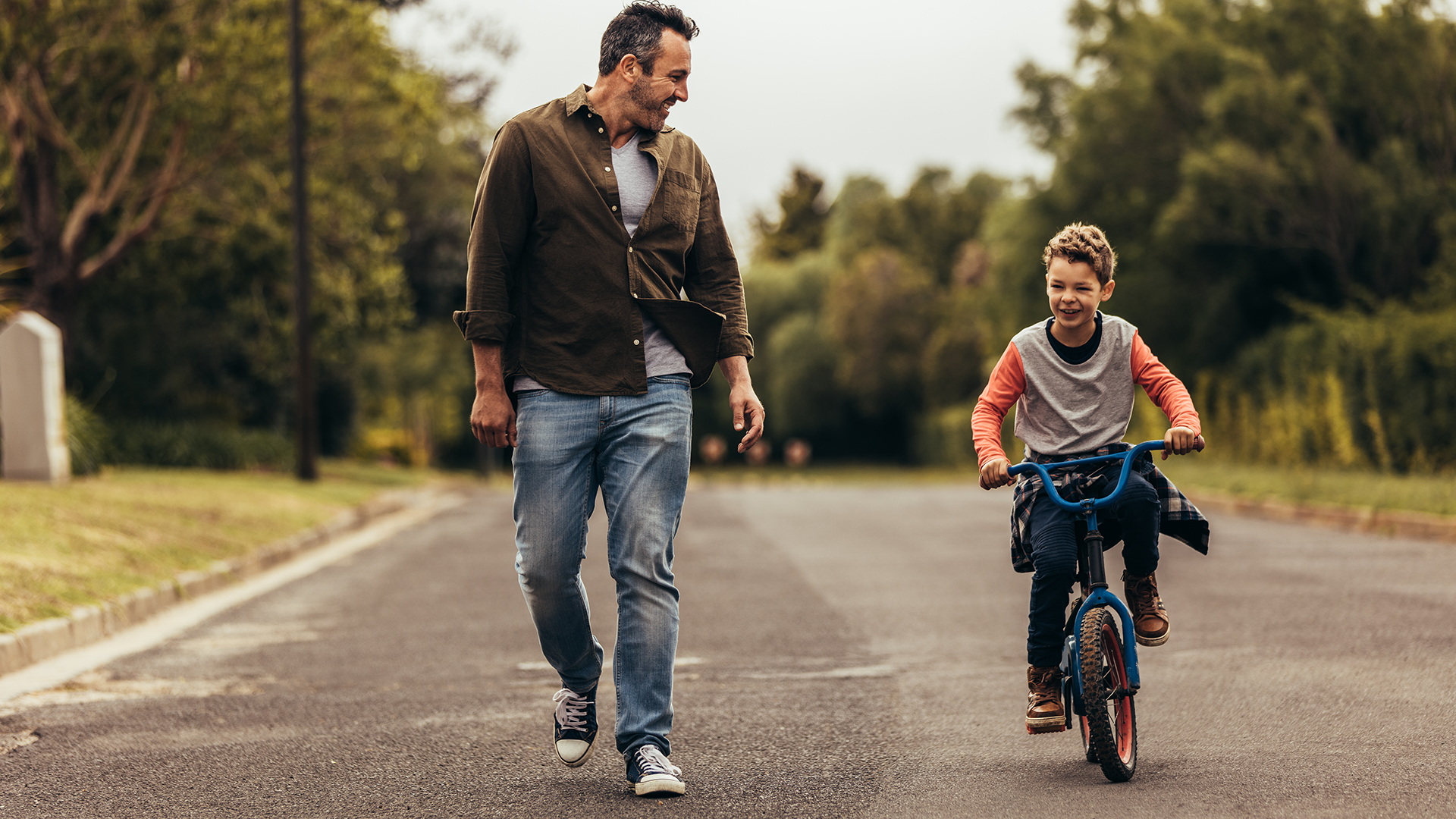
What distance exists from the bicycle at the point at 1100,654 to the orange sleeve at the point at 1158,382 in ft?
0.43

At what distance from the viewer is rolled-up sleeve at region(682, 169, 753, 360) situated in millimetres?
4496

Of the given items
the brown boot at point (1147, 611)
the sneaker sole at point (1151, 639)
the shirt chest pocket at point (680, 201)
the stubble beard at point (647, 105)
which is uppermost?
the stubble beard at point (647, 105)

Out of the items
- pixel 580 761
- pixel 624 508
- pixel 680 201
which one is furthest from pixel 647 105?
pixel 580 761

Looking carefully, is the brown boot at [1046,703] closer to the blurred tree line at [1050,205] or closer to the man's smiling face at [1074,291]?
the man's smiling face at [1074,291]

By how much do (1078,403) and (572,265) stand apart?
5.15 ft

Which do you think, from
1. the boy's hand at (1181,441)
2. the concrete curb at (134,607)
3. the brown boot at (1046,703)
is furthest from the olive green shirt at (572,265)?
the concrete curb at (134,607)

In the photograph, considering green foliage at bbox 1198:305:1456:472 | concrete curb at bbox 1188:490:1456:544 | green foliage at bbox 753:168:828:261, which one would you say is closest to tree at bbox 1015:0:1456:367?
green foliage at bbox 1198:305:1456:472

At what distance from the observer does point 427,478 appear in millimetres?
28078

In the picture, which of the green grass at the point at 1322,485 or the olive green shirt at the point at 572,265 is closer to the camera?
the olive green shirt at the point at 572,265

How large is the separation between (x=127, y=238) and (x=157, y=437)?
3065 mm

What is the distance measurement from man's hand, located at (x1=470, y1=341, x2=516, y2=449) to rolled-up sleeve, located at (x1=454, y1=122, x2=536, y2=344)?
0.13ft

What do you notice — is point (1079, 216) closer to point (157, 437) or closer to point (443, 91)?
point (443, 91)

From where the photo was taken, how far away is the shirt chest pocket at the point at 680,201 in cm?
439

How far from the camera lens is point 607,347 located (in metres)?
4.29
